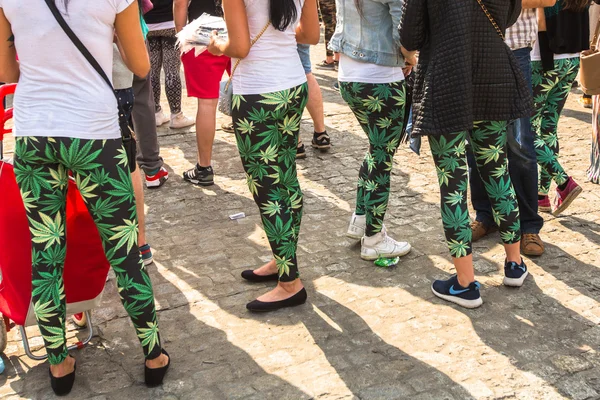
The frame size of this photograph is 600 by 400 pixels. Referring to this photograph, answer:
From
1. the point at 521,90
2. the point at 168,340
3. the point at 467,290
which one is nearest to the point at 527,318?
the point at 467,290

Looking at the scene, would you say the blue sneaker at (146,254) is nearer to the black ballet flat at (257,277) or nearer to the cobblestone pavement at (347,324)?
the cobblestone pavement at (347,324)

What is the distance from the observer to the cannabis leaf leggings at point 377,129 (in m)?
4.61

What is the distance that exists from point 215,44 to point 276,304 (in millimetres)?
1453

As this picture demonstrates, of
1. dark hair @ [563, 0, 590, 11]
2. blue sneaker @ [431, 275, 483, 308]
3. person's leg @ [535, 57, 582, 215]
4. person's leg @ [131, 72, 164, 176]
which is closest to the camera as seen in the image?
blue sneaker @ [431, 275, 483, 308]

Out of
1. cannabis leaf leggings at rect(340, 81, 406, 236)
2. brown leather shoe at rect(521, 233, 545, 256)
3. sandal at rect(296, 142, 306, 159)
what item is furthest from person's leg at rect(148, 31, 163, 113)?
brown leather shoe at rect(521, 233, 545, 256)

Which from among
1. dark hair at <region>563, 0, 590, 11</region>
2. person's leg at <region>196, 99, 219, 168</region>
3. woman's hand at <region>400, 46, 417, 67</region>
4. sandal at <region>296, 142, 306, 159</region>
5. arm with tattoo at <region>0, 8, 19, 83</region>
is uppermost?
arm with tattoo at <region>0, 8, 19, 83</region>

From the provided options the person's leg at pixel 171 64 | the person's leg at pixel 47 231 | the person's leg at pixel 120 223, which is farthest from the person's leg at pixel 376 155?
the person's leg at pixel 171 64

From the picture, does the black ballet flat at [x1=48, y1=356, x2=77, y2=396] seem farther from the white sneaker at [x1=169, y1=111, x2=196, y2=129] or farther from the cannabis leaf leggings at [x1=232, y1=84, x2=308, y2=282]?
the white sneaker at [x1=169, y1=111, x2=196, y2=129]

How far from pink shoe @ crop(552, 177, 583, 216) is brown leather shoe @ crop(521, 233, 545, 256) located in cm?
58

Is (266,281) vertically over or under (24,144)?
under

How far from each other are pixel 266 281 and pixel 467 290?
47.1 inches

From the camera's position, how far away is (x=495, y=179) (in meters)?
4.37

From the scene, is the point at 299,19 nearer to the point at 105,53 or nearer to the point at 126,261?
the point at 105,53

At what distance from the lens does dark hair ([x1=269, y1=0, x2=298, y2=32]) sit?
389 centimetres
